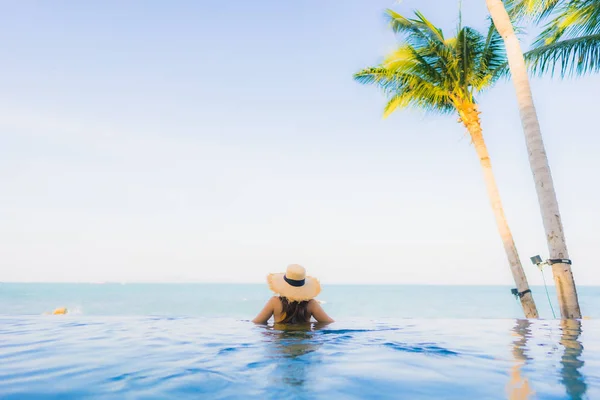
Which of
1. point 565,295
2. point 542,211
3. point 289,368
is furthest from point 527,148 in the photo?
point 289,368

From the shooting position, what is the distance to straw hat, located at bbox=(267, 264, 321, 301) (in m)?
6.70

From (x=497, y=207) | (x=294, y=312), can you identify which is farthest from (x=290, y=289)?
(x=497, y=207)

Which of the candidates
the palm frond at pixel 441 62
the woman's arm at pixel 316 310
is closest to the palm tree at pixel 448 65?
the palm frond at pixel 441 62

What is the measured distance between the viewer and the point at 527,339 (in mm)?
5617

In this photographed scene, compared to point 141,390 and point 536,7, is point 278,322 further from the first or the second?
point 536,7

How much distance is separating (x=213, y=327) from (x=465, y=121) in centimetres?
958

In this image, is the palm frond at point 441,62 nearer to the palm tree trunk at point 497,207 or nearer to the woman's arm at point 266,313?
the palm tree trunk at point 497,207

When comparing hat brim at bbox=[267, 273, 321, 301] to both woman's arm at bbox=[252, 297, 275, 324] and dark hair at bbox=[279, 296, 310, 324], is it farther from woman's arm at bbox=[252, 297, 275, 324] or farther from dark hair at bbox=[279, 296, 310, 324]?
woman's arm at bbox=[252, 297, 275, 324]

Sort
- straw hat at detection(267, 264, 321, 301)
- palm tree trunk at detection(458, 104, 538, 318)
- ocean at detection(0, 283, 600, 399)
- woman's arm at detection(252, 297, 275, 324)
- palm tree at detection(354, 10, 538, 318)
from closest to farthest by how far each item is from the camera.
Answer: ocean at detection(0, 283, 600, 399), straw hat at detection(267, 264, 321, 301), woman's arm at detection(252, 297, 275, 324), palm tree trunk at detection(458, 104, 538, 318), palm tree at detection(354, 10, 538, 318)

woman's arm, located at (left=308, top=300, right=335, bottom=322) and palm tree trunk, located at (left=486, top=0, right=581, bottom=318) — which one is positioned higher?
palm tree trunk, located at (left=486, top=0, right=581, bottom=318)

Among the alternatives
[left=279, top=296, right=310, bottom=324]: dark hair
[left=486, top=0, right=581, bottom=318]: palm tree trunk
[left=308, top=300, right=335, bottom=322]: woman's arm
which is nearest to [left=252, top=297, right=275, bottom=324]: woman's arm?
[left=279, top=296, right=310, bottom=324]: dark hair

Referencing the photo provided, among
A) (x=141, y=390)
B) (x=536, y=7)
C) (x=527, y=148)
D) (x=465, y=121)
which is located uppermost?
(x=536, y=7)

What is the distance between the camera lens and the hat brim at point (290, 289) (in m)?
6.72

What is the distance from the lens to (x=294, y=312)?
7168 millimetres
